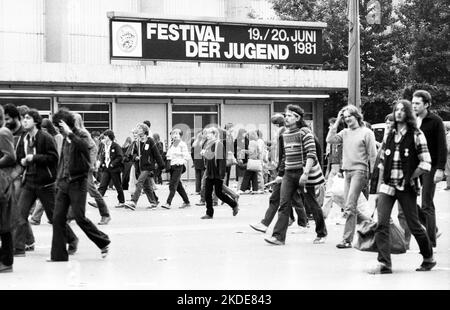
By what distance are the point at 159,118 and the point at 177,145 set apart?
10.5 meters

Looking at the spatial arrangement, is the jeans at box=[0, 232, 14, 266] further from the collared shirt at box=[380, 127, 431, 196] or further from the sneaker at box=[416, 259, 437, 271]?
the sneaker at box=[416, 259, 437, 271]

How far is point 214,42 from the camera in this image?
29.8 metres

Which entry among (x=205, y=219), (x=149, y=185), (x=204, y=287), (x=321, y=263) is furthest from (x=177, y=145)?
(x=204, y=287)

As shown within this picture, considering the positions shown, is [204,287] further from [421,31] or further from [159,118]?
[421,31]

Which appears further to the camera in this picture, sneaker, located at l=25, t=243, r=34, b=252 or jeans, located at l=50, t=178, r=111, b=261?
sneaker, located at l=25, t=243, r=34, b=252

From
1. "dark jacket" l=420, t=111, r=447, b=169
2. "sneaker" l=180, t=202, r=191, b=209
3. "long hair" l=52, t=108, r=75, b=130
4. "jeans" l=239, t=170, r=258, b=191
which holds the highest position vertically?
"long hair" l=52, t=108, r=75, b=130

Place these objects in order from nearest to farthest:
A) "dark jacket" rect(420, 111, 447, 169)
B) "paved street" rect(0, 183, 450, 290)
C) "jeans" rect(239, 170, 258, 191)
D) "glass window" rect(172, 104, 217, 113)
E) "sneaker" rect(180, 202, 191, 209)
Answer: "paved street" rect(0, 183, 450, 290), "dark jacket" rect(420, 111, 447, 169), "sneaker" rect(180, 202, 191, 209), "jeans" rect(239, 170, 258, 191), "glass window" rect(172, 104, 217, 113)

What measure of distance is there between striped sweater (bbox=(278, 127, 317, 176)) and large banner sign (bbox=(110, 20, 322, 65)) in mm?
16532

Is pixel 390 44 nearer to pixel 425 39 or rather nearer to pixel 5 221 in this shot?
pixel 425 39

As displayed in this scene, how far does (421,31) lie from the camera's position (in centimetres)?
3666

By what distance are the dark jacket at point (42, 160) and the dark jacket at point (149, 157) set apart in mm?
6943

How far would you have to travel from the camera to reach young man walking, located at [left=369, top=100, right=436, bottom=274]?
30.4 ft

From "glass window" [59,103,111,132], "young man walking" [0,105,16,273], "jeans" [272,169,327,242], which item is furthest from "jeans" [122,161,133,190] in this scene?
"young man walking" [0,105,16,273]

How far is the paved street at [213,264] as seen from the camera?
879 centimetres
